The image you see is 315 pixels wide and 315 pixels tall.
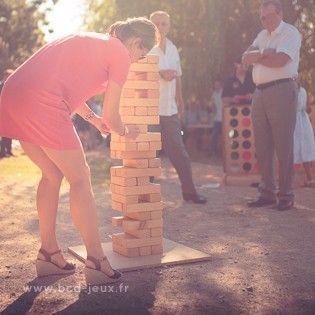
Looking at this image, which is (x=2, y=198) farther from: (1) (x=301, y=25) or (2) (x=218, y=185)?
(1) (x=301, y=25)

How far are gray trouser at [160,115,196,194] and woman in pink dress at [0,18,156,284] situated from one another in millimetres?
2698

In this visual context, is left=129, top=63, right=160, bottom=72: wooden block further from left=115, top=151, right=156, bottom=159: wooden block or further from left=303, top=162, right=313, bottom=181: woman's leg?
left=303, top=162, right=313, bottom=181: woman's leg

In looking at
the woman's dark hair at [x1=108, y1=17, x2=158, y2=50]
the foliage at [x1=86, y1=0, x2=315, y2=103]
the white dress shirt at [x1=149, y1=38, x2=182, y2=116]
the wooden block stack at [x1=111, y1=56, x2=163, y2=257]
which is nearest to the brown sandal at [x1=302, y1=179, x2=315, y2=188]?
the white dress shirt at [x1=149, y1=38, x2=182, y2=116]

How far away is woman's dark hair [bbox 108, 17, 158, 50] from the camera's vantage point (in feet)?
11.1

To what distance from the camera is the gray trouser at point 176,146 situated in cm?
605

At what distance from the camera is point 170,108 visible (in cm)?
602

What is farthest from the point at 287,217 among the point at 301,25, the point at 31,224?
the point at 301,25

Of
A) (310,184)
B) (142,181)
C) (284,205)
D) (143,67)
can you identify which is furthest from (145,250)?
(310,184)

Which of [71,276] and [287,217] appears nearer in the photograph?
[71,276]

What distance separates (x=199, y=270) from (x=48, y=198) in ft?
3.28

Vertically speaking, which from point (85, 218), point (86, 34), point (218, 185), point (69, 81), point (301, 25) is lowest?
point (218, 185)

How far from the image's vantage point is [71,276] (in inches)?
Result: 135

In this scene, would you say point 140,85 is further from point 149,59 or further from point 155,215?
point 155,215

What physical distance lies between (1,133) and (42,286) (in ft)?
2.84
